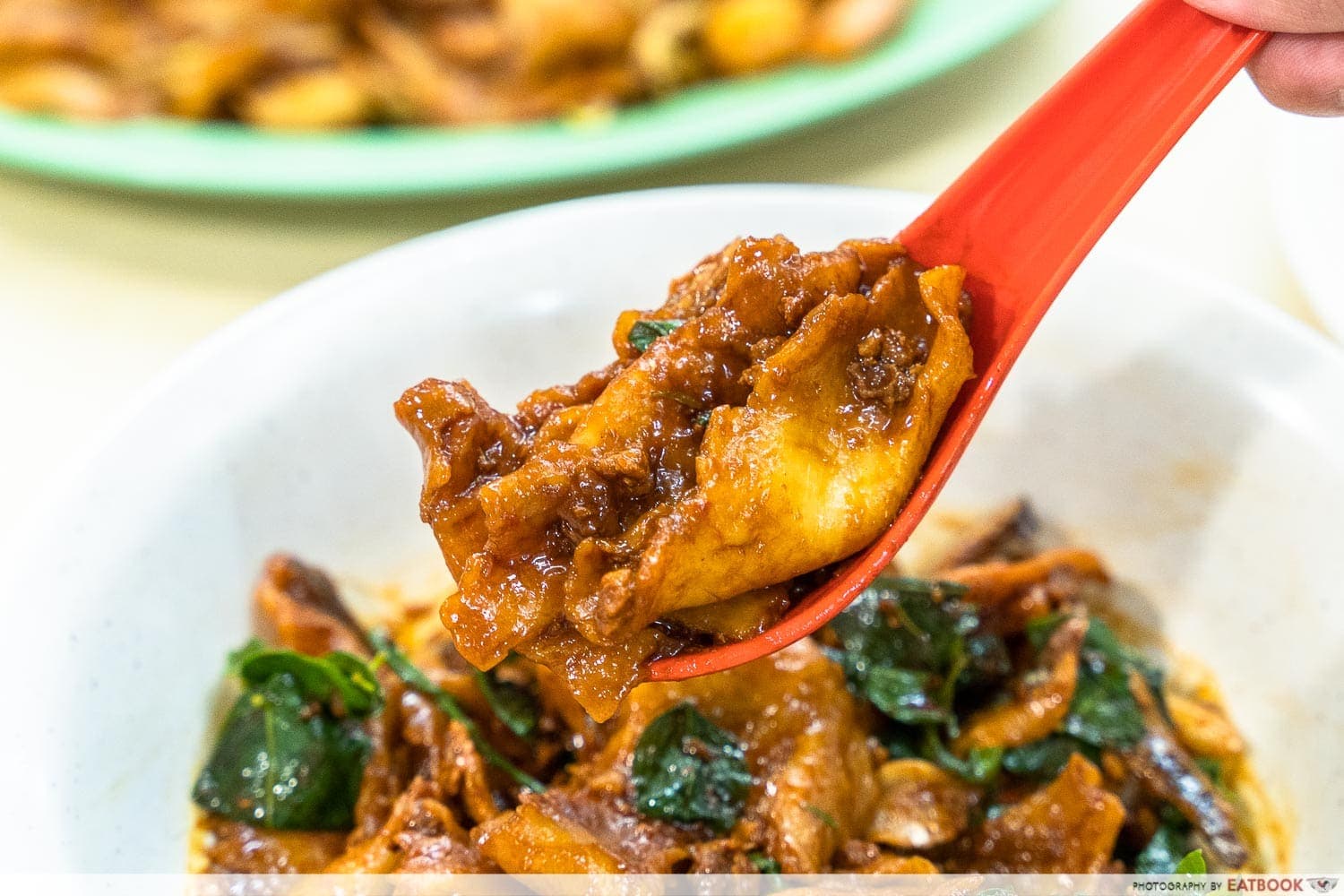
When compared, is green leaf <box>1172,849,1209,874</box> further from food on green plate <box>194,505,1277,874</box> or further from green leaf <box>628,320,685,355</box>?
green leaf <box>628,320,685,355</box>

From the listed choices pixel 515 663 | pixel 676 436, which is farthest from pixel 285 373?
pixel 676 436

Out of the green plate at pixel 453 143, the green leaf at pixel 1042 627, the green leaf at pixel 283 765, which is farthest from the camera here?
the green plate at pixel 453 143

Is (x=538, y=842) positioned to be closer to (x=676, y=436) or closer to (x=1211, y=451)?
(x=676, y=436)

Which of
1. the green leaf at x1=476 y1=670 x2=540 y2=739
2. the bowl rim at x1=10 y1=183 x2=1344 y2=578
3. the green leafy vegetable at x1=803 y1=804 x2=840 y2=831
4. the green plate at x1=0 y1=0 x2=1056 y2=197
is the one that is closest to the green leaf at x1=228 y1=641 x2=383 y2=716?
the green leaf at x1=476 y1=670 x2=540 y2=739

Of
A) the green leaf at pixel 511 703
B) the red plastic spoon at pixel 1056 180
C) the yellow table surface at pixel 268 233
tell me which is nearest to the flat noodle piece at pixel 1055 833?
the red plastic spoon at pixel 1056 180

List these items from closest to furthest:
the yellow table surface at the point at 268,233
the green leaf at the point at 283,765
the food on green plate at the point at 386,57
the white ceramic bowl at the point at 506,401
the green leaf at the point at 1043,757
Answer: the white ceramic bowl at the point at 506,401
the green leaf at the point at 283,765
the green leaf at the point at 1043,757
the yellow table surface at the point at 268,233
the food on green plate at the point at 386,57

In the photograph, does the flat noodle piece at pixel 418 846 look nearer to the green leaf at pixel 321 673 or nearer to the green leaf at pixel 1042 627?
the green leaf at pixel 321 673

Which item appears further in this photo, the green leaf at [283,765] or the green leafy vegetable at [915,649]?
the green leafy vegetable at [915,649]
